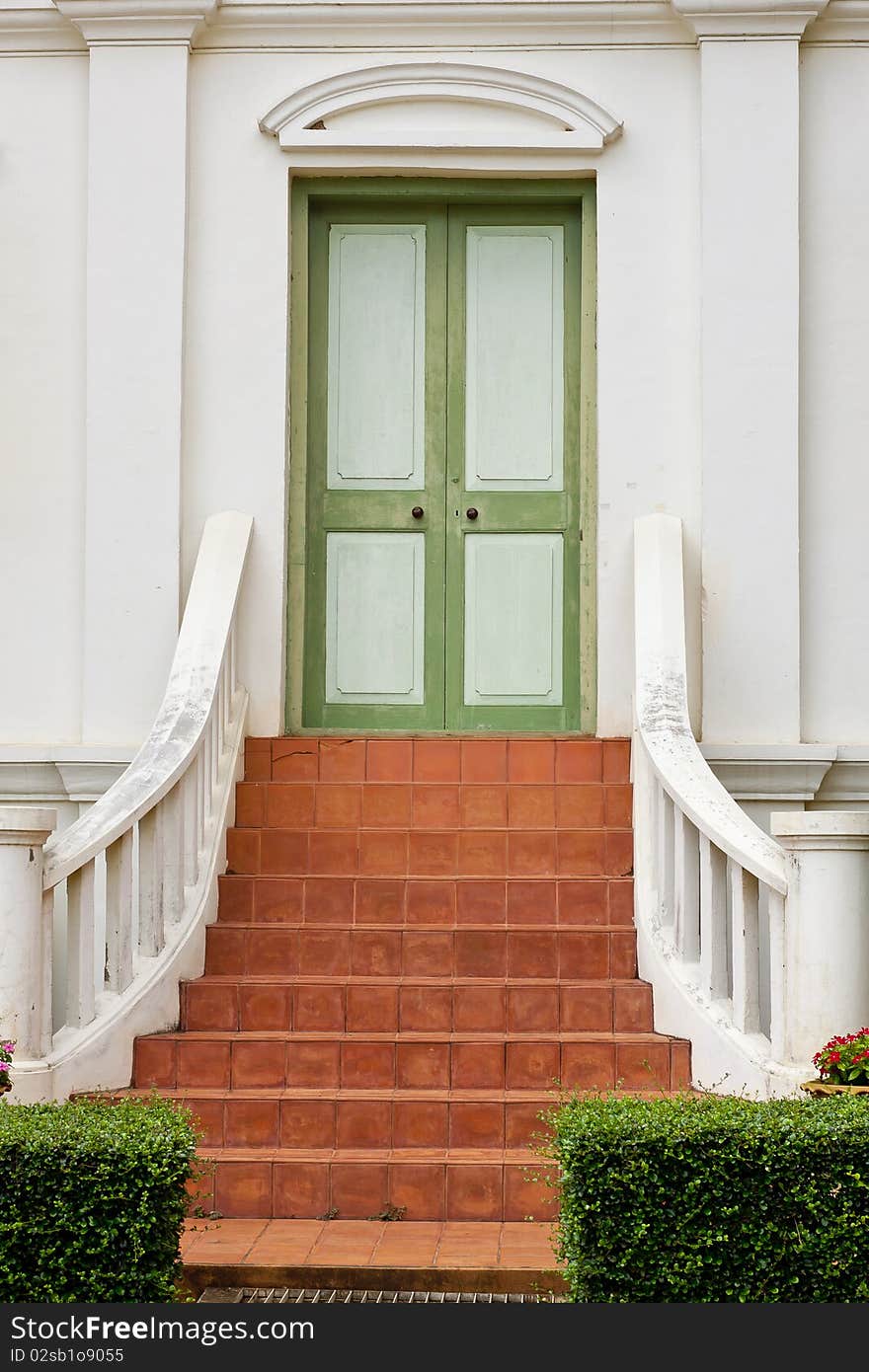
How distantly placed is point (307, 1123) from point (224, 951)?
3.64 ft

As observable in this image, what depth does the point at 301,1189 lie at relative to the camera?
6176 mm

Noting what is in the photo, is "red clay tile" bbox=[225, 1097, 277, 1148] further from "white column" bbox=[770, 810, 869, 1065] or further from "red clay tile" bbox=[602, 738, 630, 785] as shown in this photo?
"red clay tile" bbox=[602, 738, 630, 785]

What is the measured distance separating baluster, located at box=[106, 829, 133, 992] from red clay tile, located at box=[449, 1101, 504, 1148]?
4.64 feet

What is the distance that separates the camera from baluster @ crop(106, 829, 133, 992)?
687cm

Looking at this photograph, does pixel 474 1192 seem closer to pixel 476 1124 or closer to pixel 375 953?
pixel 476 1124

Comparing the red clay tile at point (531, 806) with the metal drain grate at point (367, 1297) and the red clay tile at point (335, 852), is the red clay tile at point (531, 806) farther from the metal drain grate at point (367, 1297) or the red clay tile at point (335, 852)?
the metal drain grate at point (367, 1297)

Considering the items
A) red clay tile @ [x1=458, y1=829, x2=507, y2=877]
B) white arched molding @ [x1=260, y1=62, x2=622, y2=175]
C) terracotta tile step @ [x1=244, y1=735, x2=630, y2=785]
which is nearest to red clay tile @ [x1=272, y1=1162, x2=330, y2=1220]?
red clay tile @ [x1=458, y1=829, x2=507, y2=877]

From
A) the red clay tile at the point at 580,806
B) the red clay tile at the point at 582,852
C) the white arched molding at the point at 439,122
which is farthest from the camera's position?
the white arched molding at the point at 439,122

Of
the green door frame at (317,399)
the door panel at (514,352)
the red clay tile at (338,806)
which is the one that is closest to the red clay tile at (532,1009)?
the red clay tile at (338,806)

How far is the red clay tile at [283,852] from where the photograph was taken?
25.6 feet

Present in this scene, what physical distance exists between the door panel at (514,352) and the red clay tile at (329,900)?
2.41m

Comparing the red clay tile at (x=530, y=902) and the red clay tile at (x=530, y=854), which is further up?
the red clay tile at (x=530, y=854)

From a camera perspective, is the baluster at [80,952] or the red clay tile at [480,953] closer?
the baluster at [80,952]

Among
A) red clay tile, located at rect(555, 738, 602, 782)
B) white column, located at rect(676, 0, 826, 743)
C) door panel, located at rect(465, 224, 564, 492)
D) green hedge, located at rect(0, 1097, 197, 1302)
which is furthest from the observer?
door panel, located at rect(465, 224, 564, 492)
